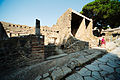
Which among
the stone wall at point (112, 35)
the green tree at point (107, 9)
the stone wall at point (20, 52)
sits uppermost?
the green tree at point (107, 9)

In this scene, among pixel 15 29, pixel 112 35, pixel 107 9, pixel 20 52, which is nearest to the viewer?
pixel 20 52

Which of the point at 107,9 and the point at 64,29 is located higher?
the point at 107,9

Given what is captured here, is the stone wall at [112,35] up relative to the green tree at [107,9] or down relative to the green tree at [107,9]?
down

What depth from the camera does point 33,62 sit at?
2580 mm

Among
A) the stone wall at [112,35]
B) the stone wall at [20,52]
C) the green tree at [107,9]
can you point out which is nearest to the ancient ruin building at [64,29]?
the stone wall at [20,52]

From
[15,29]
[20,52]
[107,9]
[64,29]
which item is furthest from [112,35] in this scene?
[15,29]

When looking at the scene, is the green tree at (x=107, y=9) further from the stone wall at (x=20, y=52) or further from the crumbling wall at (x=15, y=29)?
the crumbling wall at (x=15, y=29)

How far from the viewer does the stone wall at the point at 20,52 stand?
78.9 inches

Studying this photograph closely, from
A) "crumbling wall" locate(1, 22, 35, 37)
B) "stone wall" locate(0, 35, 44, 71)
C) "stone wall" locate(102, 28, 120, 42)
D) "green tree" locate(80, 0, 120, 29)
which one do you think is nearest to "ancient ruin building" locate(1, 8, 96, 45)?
"crumbling wall" locate(1, 22, 35, 37)

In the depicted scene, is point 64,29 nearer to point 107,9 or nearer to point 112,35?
point 107,9

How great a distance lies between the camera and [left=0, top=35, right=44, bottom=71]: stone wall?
2.00 meters

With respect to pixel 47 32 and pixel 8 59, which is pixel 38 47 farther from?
pixel 47 32

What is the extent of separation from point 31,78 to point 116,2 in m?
21.0

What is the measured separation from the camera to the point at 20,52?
231cm
